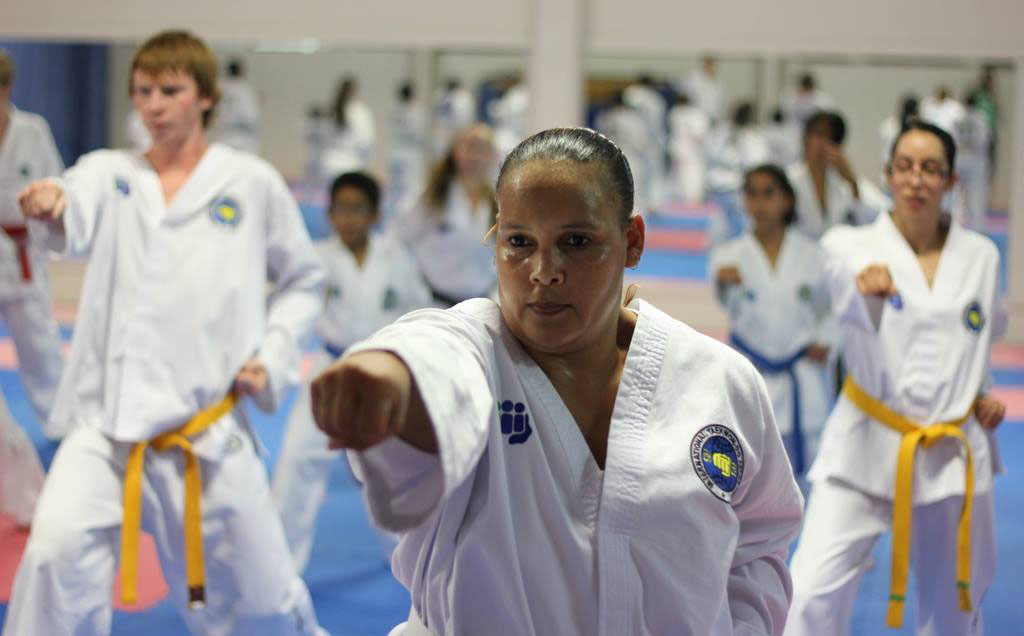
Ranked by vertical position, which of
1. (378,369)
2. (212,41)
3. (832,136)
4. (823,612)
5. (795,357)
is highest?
(212,41)

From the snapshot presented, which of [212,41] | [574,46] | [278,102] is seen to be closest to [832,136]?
[574,46]

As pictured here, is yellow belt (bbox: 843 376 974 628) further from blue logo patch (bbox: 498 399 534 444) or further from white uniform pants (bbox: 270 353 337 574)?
white uniform pants (bbox: 270 353 337 574)

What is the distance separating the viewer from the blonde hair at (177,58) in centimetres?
354

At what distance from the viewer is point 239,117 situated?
1145cm

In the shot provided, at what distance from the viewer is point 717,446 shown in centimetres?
193

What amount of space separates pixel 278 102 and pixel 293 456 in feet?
22.7

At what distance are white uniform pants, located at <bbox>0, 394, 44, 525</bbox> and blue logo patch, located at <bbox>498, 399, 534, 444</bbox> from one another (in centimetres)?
419

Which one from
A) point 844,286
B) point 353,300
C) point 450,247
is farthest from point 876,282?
point 450,247

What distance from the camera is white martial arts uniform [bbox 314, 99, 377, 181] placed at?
38.9 feet

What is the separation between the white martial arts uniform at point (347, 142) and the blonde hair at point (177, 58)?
26.9ft

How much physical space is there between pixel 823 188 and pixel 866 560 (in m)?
3.67

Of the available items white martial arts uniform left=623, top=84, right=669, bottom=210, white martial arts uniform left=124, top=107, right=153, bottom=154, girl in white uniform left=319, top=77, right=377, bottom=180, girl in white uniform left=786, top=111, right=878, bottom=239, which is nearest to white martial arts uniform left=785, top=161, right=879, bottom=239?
girl in white uniform left=786, top=111, right=878, bottom=239

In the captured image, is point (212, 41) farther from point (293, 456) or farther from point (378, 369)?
point (378, 369)

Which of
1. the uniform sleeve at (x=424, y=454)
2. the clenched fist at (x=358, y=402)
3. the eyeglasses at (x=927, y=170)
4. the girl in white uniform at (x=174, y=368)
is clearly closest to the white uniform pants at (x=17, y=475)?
the girl in white uniform at (x=174, y=368)
